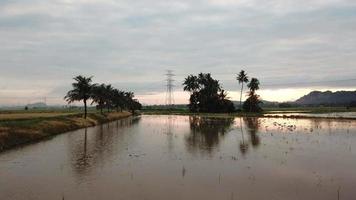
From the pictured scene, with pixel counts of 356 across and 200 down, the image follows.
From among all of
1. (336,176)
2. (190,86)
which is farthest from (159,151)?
(190,86)

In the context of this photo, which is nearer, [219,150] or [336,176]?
→ [336,176]

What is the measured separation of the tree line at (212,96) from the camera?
465ft

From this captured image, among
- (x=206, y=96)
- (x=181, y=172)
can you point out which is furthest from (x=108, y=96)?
(x=181, y=172)

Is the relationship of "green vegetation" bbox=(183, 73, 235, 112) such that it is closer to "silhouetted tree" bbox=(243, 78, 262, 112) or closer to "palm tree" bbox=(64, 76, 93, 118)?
"silhouetted tree" bbox=(243, 78, 262, 112)

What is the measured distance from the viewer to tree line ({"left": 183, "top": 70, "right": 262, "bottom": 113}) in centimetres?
14188

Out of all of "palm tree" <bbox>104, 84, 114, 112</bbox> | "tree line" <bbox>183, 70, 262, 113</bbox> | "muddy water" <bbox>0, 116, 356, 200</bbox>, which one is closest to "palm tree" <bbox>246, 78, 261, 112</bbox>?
"tree line" <bbox>183, 70, 262, 113</bbox>

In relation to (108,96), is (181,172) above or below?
below

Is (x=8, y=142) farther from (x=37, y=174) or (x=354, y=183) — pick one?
(x=354, y=183)

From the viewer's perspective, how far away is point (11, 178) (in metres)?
21.7

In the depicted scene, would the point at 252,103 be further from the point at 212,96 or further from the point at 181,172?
the point at 181,172

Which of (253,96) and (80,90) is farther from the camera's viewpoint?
(253,96)

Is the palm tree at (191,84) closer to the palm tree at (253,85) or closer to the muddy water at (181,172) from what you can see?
the palm tree at (253,85)

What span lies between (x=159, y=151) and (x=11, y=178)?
47.2 feet

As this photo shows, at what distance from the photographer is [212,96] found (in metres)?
151
